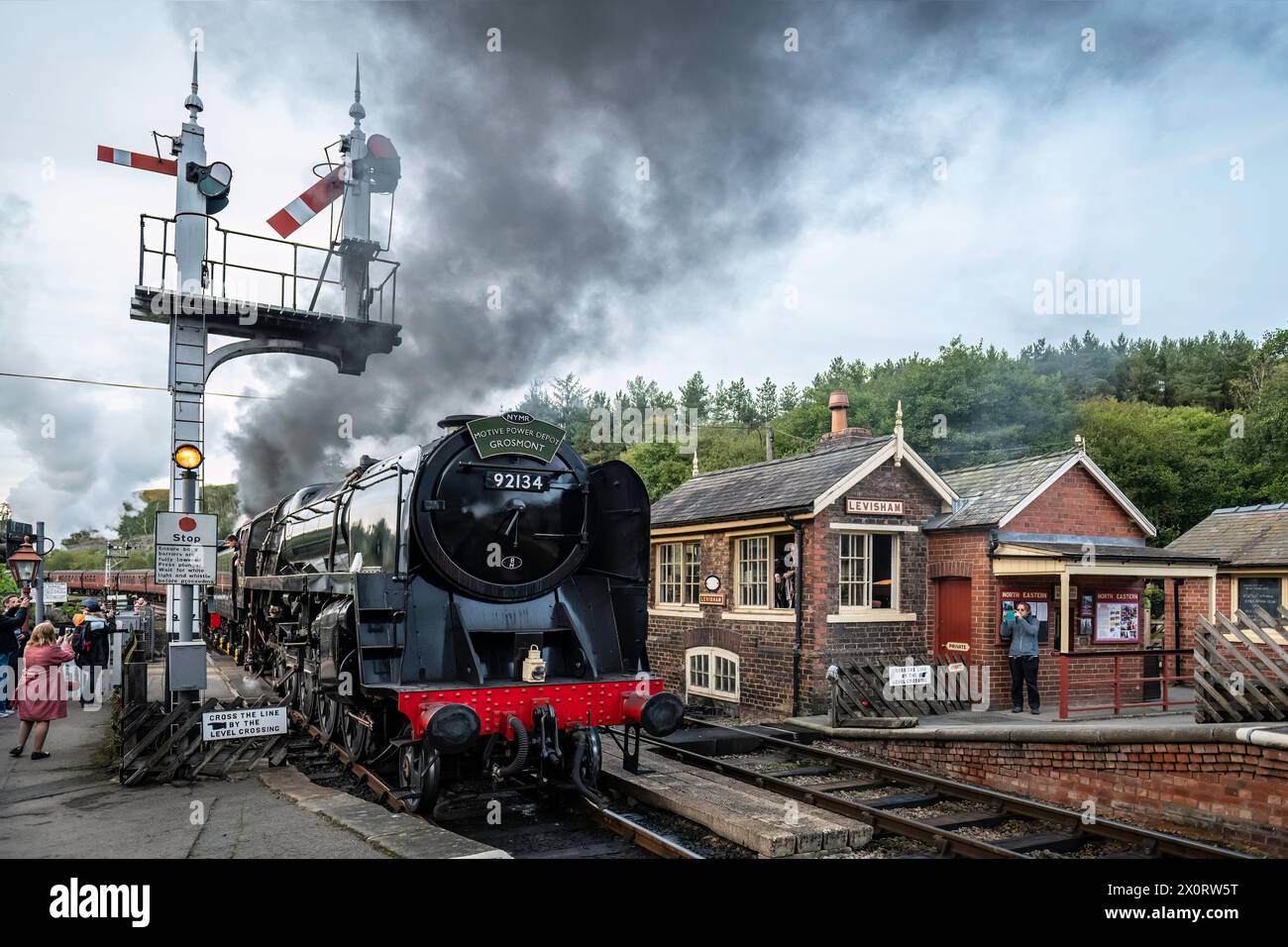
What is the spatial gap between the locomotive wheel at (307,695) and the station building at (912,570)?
640cm

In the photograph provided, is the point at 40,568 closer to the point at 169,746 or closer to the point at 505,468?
the point at 169,746

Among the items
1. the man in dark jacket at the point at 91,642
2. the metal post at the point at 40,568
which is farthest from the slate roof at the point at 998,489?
the metal post at the point at 40,568

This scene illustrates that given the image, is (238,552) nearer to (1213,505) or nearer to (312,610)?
(312,610)

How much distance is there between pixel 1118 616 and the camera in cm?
1332

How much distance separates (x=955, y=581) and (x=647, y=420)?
39.0m

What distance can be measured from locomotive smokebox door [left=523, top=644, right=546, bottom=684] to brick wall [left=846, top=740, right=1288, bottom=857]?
16.7 ft

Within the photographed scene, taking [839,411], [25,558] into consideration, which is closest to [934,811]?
[839,411]

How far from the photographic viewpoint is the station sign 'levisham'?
302 inches

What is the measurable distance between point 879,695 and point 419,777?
6988 millimetres

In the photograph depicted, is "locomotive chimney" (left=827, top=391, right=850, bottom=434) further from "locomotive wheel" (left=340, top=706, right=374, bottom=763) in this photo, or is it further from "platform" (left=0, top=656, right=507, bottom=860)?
"platform" (left=0, top=656, right=507, bottom=860)

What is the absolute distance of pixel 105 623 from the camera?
14781 millimetres

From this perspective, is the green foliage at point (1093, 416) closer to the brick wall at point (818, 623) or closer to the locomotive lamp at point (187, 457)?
the brick wall at point (818, 623)

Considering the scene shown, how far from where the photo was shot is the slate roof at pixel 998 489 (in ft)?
41.7
